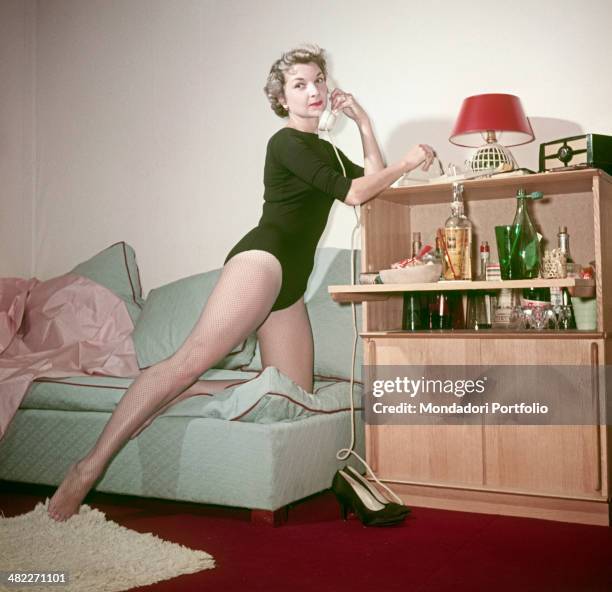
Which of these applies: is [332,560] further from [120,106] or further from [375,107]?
[120,106]

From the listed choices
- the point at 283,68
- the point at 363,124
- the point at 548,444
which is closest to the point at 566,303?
the point at 548,444

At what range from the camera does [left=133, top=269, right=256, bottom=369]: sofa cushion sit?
9.77ft

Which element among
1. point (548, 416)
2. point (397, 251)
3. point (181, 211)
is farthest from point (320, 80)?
point (548, 416)

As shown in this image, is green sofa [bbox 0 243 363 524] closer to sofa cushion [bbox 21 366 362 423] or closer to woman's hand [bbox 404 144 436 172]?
sofa cushion [bbox 21 366 362 423]

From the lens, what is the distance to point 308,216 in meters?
2.70

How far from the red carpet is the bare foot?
0.15 m

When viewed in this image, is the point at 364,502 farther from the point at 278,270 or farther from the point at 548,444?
the point at 278,270

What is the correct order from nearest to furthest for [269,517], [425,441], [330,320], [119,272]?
[269,517]
[425,441]
[330,320]
[119,272]

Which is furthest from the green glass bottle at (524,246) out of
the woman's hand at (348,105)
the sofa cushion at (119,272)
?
the sofa cushion at (119,272)

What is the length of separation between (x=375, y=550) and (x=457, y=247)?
1.02 meters

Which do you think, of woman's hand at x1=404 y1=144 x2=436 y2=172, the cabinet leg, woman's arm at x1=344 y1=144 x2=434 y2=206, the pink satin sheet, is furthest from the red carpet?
woman's hand at x1=404 y1=144 x2=436 y2=172

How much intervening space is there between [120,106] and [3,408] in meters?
1.88

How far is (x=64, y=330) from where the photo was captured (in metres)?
3.20

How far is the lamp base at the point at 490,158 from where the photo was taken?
255 cm
